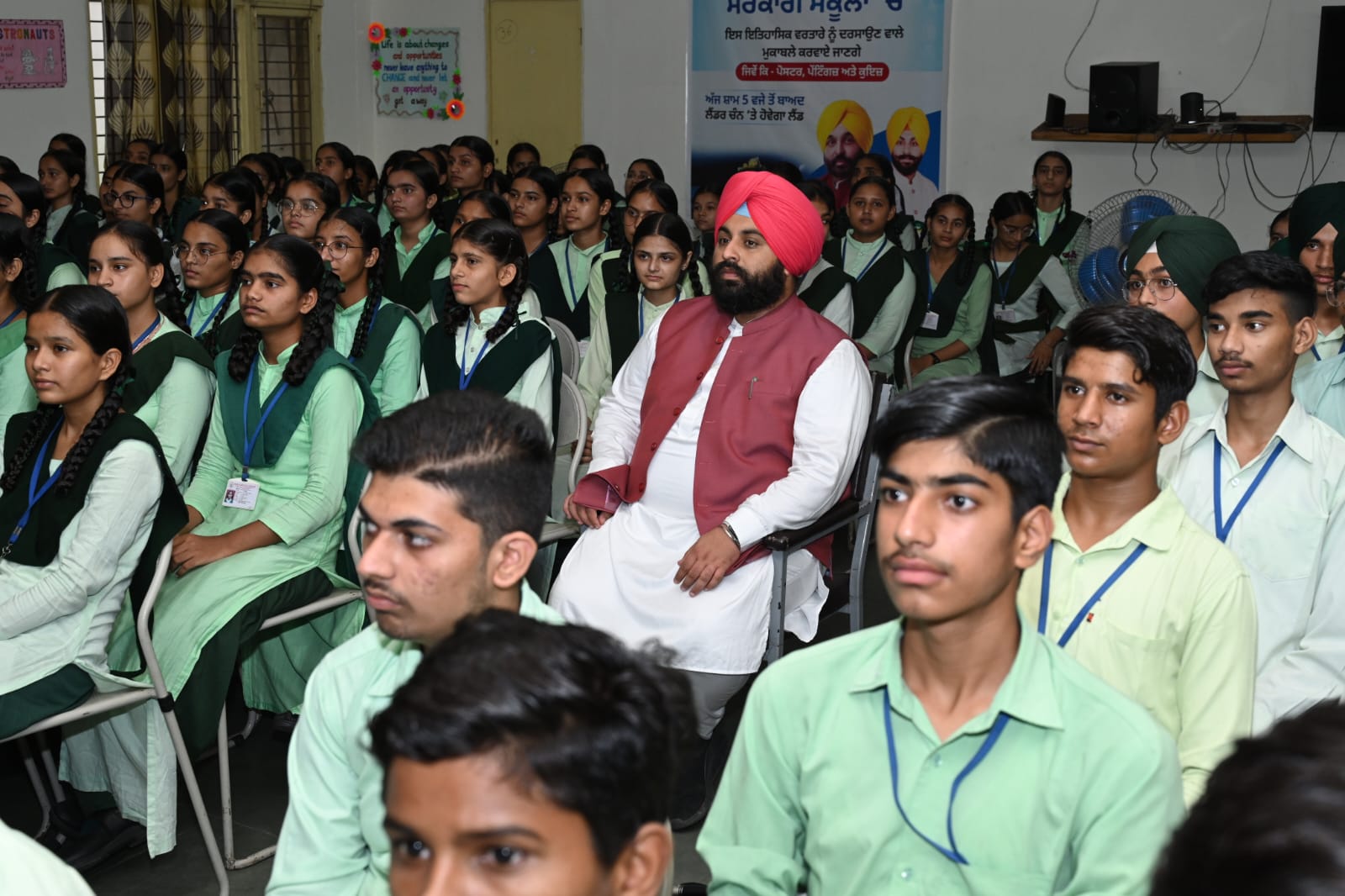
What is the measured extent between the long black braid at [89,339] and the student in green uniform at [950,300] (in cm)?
337

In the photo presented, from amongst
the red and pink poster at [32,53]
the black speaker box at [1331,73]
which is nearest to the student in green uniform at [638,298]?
the black speaker box at [1331,73]

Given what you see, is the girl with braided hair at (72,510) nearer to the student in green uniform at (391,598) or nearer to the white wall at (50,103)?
the student in green uniform at (391,598)

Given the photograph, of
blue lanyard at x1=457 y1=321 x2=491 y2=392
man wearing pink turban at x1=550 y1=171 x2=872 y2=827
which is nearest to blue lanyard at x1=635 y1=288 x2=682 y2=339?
blue lanyard at x1=457 y1=321 x2=491 y2=392

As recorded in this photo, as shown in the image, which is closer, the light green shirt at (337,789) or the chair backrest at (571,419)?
the light green shirt at (337,789)

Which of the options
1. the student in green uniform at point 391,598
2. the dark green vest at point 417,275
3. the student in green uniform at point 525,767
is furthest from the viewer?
the dark green vest at point 417,275

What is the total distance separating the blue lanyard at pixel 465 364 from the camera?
12.6 feet

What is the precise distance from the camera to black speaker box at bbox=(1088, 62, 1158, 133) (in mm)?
7391

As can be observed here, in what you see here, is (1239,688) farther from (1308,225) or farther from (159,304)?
(159,304)

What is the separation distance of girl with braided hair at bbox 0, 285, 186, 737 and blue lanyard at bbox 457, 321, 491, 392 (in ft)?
3.95

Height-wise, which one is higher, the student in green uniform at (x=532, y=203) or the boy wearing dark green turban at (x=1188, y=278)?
the student in green uniform at (x=532, y=203)

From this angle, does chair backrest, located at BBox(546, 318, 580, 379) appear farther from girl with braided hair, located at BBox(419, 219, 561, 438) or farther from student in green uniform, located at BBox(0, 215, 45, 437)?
student in green uniform, located at BBox(0, 215, 45, 437)

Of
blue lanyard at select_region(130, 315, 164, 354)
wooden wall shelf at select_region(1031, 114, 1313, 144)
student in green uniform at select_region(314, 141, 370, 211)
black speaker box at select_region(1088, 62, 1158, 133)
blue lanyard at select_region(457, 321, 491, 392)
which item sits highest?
black speaker box at select_region(1088, 62, 1158, 133)

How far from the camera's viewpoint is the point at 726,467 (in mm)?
3047

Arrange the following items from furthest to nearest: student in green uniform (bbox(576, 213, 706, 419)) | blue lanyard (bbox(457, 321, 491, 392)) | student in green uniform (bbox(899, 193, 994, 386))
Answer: student in green uniform (bbox(899, 193, 994, 386)), student in green uniform (bbox(576, 213, 706, 419)), blue lanyard (bbox(457, 321, 491, 392))
